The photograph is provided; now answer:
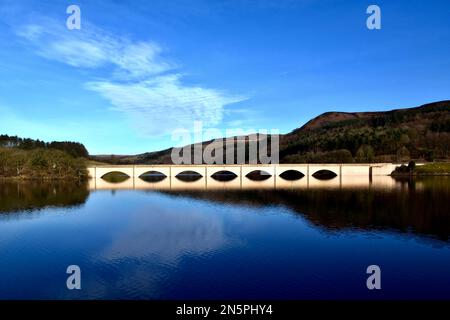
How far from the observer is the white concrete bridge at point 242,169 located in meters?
128

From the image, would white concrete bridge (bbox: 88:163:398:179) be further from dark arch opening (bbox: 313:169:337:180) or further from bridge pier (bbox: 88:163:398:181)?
dark arch opening (bbox: 313:169:337:180)

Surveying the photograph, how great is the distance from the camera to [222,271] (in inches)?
1008

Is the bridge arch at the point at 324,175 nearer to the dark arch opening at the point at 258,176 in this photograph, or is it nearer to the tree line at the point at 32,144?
the dark arch opening at the point at 258,176

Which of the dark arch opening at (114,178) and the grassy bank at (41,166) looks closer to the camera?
the grassy bank at (41,166)

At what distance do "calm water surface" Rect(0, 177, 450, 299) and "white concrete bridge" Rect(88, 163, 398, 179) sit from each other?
7047 centimetres

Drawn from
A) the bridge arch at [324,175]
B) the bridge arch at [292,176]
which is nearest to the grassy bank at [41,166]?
the bridge arch at [292,176]

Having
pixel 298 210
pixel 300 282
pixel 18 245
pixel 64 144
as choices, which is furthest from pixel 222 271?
pixel 64 144

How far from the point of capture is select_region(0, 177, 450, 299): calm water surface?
22.5 metres

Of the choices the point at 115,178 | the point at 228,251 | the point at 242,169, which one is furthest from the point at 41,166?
the point at 228,251

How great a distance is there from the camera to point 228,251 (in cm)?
3123

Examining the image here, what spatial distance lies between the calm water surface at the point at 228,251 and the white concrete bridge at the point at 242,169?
70468mm

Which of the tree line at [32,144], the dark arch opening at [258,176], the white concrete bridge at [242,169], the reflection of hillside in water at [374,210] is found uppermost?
the tree line at [32,144]

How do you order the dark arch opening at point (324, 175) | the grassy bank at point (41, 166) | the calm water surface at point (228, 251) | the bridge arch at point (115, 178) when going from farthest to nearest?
1. the dark arch opening at point (324, 175)
2. the bridge arch at point (115, 178)
3. the grassy bank at point (41, 166)
4. the calm water surface at point (228, 251)
